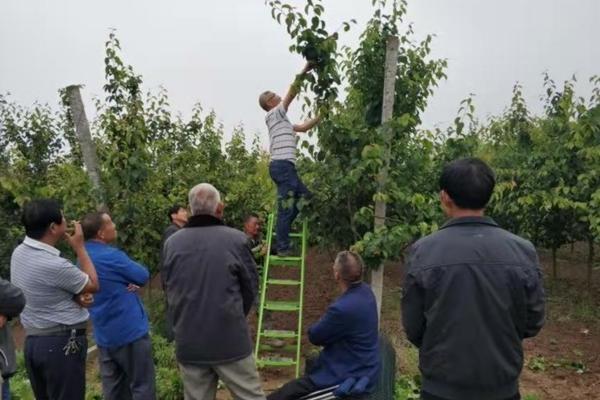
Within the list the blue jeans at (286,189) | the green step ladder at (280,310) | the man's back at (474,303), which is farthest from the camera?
the blue jeans at (286,189)

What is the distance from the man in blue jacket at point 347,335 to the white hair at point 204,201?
97 cm

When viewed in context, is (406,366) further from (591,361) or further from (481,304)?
(481,304)

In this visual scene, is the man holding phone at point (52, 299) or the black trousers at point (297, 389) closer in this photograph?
the man holding phone at point (52, 299)

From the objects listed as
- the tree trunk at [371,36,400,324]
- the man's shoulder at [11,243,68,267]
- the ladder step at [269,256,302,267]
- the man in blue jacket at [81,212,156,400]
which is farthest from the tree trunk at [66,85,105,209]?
the tree trunk at [371,36,400,324]

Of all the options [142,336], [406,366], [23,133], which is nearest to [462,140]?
[406,366]

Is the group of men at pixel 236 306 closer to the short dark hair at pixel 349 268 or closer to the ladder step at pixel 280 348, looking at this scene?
the short dark hair at pixel 349 268

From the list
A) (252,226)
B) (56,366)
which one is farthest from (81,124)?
(56,366)

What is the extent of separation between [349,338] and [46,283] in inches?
79.9

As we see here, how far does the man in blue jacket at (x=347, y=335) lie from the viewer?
3.96 meters

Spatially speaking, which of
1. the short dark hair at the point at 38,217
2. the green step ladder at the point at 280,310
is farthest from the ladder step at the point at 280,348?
the short dark hair at the point at 38,217

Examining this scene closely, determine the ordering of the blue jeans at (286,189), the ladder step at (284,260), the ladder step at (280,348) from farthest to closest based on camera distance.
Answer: the ladder step at (280,348) < the ladder step at (284,260) < the blue jeans at (286,189)

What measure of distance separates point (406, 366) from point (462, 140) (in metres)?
2.49

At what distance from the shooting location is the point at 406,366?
20.6 ft

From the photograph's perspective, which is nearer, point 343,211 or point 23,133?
point 343,211
